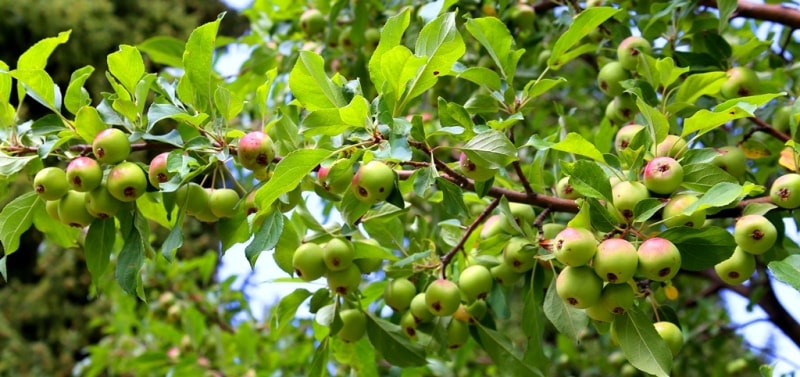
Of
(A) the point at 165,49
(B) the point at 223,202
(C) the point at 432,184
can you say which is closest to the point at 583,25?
(C) the point at 432,184

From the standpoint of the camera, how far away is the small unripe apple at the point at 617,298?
33.5 inches

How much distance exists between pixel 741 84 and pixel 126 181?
36.9 inches

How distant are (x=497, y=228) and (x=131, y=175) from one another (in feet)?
1.71

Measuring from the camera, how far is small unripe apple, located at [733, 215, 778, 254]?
887 millimetres

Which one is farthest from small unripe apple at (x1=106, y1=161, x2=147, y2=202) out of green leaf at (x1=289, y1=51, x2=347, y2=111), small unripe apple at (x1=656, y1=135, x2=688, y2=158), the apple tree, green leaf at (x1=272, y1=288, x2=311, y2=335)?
small unripe apple at (x1=656, y1=135, x2=688, y2=158)

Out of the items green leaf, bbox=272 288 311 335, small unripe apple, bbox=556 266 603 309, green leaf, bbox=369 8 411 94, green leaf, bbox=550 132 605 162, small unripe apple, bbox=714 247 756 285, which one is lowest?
Answer: green leaf, bbox=272 288 311 335

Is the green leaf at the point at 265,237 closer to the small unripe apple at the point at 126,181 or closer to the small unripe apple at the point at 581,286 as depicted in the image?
the small unripe apple at the point at 126,181

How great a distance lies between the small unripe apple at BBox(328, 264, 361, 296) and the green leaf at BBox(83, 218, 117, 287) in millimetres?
300

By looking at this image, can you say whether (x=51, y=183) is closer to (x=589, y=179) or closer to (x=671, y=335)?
(x=589, y=179)

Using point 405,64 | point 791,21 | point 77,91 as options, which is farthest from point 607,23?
point 77,91

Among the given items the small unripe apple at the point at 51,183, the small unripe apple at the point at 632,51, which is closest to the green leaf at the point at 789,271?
the small unripe apple at the point at 632,51

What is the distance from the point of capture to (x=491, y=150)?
2.90 feet

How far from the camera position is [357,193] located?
91cm

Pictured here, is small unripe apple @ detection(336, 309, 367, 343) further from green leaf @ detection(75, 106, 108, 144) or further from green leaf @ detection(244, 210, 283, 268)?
green leaf @ detection(75, 106, 108, 144)
